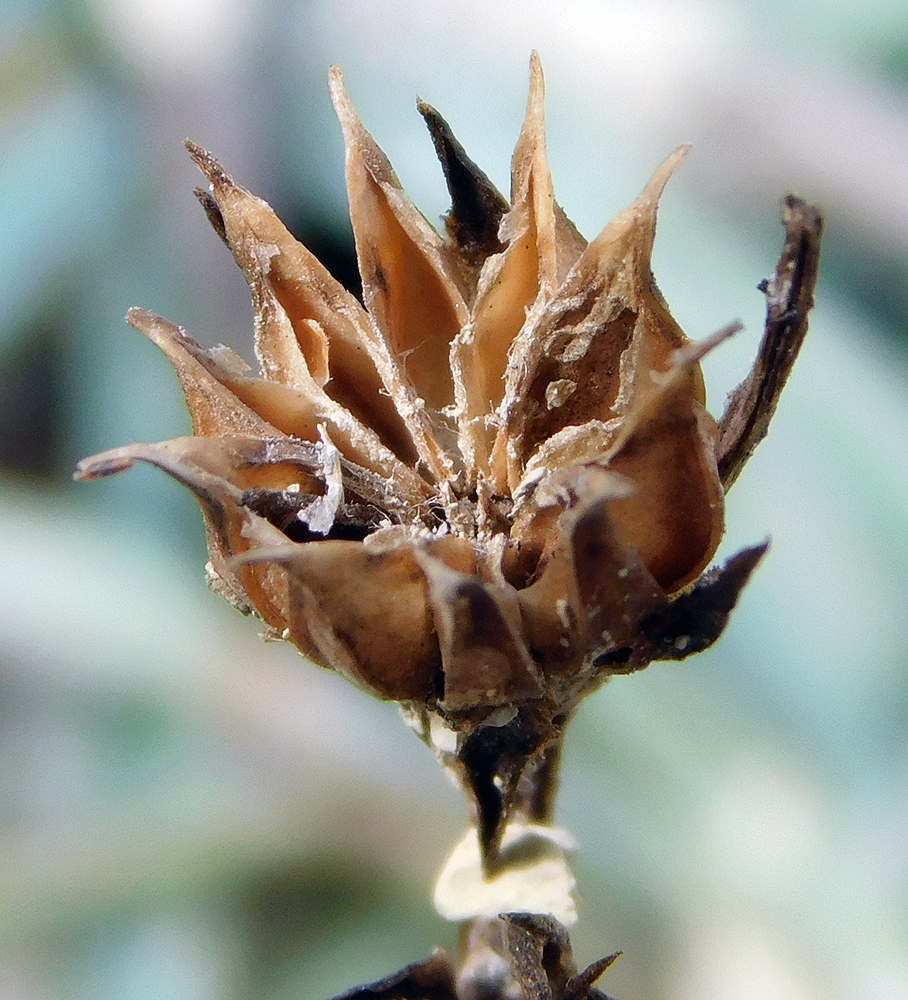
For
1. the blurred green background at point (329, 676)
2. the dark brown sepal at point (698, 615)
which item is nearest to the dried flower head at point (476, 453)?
the dark brown sepal at point (698, 615)

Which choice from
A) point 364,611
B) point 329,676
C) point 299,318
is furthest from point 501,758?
point 329,676

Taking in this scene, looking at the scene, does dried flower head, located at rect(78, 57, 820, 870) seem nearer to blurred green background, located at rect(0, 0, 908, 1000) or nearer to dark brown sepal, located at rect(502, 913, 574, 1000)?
dark brown sepal, located at rect(502, 913, 574, 1000)

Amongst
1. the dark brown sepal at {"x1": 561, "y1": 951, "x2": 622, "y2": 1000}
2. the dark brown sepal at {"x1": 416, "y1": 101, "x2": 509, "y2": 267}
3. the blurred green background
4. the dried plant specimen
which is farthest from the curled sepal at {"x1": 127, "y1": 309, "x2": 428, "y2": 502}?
the blurred green background

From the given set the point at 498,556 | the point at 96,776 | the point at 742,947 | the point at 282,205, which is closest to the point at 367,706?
the point at 96,776

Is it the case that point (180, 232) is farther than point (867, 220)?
Yes

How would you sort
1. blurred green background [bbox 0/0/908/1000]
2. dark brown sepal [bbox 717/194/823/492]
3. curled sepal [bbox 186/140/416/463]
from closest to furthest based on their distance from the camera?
dark brown sepal [bbox 717/194/823/492] → curled sepal [bbox 186/140/416/463] → blurred green background [bbox 0/0/908/1000]

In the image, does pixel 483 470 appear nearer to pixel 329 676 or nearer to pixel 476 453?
pixel 476 453

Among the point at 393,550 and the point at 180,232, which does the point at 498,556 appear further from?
the point at 180,232
